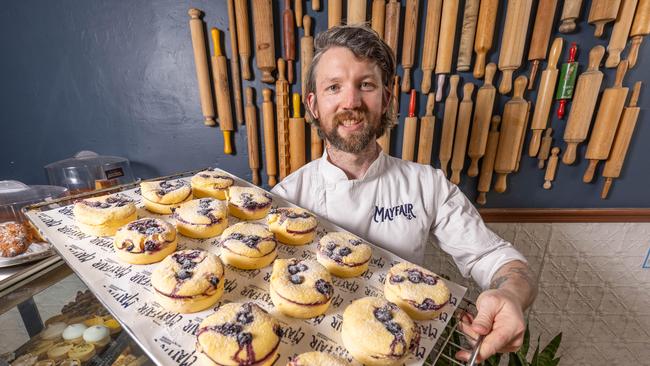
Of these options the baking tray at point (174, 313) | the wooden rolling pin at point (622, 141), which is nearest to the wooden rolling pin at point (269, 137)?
the baking tray at point (174, 313)

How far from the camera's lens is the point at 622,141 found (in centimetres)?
152

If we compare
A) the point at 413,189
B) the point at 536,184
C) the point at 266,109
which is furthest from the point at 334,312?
the point at 536,184

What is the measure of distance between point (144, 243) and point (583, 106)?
226cm

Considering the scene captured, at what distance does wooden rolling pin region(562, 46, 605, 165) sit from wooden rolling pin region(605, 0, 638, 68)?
5cm

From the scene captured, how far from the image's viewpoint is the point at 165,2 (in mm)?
1577

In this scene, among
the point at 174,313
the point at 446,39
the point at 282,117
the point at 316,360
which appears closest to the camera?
the point at 316,360

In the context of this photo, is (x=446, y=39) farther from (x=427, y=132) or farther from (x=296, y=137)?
(x=296, y=137)

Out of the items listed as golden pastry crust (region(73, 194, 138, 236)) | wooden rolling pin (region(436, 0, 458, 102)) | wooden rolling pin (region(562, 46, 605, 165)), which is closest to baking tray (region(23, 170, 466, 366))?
golden pastry crust (region(73, 194, 138, 236))

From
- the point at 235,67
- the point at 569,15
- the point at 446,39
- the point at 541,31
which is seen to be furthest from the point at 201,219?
the point at 569,15

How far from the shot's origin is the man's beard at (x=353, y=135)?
1.30 m

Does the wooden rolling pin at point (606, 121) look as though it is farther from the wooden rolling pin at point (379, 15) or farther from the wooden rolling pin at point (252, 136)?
the wooden rolling pin at point (252, 136)

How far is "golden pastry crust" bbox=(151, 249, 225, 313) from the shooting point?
68 cm

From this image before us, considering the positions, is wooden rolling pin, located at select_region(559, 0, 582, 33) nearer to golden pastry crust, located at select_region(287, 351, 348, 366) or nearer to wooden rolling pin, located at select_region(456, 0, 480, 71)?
wooden rolling pin, located at select_region(456, 0, 480, 71)

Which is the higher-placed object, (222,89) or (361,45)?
(361,45)
